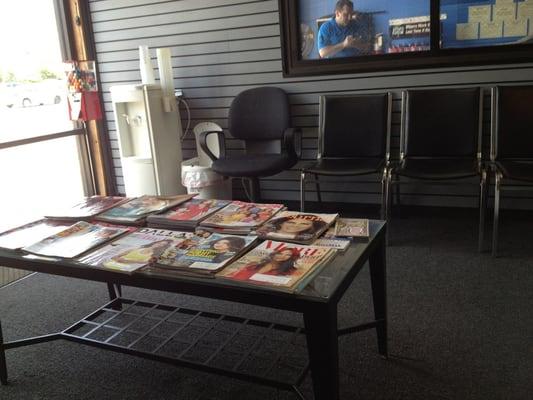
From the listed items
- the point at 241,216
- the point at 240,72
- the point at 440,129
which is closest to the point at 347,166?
the point at 440,129

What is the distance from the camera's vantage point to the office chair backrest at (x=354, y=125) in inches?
144

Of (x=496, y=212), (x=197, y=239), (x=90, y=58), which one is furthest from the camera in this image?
(x=90, y=58)

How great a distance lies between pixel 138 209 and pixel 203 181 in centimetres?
174

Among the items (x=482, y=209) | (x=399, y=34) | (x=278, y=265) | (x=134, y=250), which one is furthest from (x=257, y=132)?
(x=278, y=265)

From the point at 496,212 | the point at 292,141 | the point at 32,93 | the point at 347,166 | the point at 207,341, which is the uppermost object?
the point at 32,93

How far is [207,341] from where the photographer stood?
2316mm

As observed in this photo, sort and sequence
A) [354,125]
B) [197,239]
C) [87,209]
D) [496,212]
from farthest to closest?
[354,125], [496,212], [87,209], [197,239]

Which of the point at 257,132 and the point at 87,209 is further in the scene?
the point at 257,132

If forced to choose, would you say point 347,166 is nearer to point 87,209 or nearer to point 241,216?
point 241,216

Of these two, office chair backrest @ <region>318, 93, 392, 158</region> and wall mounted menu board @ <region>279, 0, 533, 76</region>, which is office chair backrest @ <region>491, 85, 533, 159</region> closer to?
wall mounted menu board @ <region>279, 0, 533, 76</region>

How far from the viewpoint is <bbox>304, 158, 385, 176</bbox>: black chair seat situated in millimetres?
3338

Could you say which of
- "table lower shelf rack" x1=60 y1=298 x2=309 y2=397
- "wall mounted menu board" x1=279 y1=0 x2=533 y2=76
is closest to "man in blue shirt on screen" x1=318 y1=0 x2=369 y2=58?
"wall mounted menu board" x1=279 y1=0 x2=533 y2=76

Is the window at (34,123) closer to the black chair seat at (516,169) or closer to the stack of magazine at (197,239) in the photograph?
the stack of magazine at (197,239)

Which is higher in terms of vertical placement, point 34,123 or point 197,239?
point 34,123
